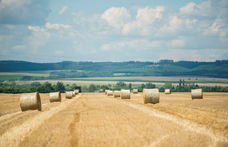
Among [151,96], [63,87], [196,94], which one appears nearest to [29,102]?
[151,96]

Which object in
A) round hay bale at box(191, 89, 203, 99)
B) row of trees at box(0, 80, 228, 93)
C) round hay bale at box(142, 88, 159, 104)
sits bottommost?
row of trees at box(0, 80, 228, 93)

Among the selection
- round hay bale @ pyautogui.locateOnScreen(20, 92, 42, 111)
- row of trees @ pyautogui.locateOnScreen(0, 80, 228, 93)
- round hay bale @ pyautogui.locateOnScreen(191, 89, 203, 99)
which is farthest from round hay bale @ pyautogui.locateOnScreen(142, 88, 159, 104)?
row of trees @ pyautogui.locateOnScreen(0, 80, 228, 93)

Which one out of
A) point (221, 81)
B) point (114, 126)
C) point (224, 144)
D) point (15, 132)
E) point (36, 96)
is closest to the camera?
point (224, 144)

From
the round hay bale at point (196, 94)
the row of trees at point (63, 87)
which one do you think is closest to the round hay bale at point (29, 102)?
the round hay bale at point (196, 94)

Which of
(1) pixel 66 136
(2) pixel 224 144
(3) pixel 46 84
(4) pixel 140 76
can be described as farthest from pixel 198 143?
(4) pixel 140 76

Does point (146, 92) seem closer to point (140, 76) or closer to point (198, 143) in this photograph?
point (198, 143)

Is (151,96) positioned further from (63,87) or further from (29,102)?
(63,87)

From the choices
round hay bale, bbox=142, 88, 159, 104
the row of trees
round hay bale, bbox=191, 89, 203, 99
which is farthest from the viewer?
the row of trees

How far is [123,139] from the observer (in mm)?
8195

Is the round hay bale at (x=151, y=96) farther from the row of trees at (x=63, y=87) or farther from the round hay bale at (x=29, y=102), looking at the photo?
the row of trees at (x=63, y=87)

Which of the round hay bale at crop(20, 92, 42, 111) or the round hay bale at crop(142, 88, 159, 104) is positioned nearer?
the round hay bale at crop(20, 92, 42, 111)

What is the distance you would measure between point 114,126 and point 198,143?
3.79 m

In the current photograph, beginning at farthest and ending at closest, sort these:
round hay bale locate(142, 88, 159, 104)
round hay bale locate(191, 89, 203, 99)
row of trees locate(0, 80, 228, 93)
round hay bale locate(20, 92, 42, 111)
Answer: row of trees locate(0, 80, 228, 93)
round hay bale locate(191, 89, 203, 99)
round hay bale locate(142, 88, 159, 104)
round hay bale locate(20, 92, 42, 111)

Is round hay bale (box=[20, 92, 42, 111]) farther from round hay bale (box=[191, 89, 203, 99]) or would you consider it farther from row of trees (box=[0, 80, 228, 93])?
row of trees (box=[0, 80, 228, 93])
